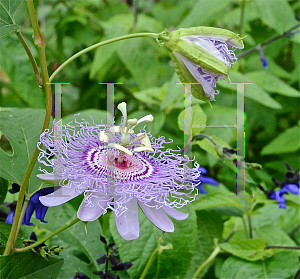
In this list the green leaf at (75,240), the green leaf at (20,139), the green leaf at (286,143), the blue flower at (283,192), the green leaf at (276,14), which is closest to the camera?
the green leaf at (20,139)

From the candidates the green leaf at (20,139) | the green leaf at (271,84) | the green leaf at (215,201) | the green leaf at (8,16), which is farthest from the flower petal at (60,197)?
the green leaf at (271,84)

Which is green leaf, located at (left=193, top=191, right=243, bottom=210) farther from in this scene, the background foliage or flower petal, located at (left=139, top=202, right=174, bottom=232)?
flower petal, located at (left=139, top=202, right=174, bottom=232)

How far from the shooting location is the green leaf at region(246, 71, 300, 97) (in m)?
1.19

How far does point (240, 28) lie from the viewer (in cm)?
128

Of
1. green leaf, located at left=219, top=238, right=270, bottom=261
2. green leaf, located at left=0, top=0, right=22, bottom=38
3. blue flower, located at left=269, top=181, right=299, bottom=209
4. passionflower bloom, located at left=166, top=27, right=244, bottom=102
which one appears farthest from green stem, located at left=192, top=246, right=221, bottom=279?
green leaf, located at left=0, top=0, right=22, bottom=38

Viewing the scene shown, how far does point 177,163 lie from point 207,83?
A: 13 centimetres

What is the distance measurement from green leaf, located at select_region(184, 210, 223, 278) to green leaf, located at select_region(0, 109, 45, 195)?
38 centimetres

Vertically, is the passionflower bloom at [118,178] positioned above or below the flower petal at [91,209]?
above

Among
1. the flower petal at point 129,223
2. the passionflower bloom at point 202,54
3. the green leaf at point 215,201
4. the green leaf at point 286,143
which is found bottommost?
the flower petal at point 129,223

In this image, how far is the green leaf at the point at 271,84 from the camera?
1187 millimetres

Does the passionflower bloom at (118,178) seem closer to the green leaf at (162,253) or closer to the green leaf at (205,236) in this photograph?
the green leaf at (162,253)

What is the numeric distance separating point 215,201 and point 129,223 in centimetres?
36

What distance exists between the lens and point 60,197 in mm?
475

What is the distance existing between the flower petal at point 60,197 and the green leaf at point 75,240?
235 mm
